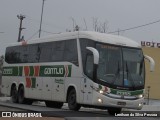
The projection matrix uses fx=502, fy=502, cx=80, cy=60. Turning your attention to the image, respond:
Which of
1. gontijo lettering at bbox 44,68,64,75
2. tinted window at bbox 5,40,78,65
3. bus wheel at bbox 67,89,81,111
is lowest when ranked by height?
bus wheel at bbox 67,89,81,111

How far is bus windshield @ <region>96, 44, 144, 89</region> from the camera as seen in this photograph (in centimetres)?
2133

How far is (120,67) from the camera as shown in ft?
71.1

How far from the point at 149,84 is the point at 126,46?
129 ft

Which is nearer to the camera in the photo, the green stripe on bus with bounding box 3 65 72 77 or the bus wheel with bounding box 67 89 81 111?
the bus wheel with bounding box 67 89 81 111

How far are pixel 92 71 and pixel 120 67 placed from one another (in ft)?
4.11

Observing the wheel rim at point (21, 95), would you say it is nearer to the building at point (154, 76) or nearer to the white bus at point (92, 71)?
the white bus at point (92, 71)

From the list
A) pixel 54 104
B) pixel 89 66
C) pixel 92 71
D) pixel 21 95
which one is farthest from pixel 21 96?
pixel 92 71

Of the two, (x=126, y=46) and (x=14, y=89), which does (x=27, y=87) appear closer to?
(x=14, y=89)

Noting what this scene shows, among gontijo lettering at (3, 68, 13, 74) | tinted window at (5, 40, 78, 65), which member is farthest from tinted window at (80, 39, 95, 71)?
gontijo lettering at (3, 68, 13, 74)

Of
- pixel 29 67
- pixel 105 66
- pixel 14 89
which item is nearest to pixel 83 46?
pixel 105 66

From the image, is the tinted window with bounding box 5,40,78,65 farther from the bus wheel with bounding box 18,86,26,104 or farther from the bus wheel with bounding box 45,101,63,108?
the bus wheel with bounding box 45,101,63,108

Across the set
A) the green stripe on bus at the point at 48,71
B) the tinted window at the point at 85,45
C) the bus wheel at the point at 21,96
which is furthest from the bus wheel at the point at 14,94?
the tinted window at the point at 85,45

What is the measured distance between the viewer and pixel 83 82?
22.1 m

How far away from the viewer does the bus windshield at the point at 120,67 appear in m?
21.3
